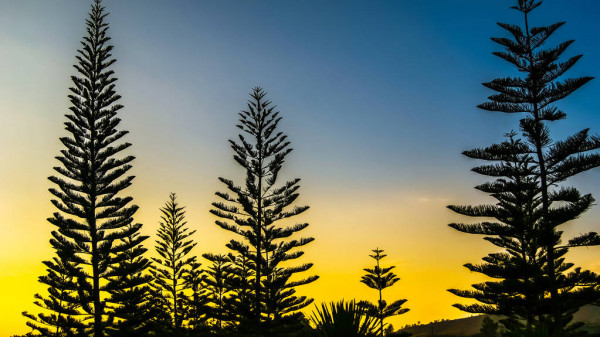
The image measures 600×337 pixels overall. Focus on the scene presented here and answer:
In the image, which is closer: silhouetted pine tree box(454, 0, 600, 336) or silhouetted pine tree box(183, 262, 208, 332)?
silhouetted pine tree box(454, 0, 600, 336)

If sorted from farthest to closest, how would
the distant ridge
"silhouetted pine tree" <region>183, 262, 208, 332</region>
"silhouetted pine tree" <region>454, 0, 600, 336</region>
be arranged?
the distant ridge
"silhouetted pine tree" <region>183, 262, 208, 332</region>
"silhouetted pine tree" <region>454, 0, 600, 336</region>

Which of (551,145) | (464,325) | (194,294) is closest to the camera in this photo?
(551,145)

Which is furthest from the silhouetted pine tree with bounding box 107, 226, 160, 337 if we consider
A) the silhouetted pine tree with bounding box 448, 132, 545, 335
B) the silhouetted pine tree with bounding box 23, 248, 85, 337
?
the silhouetted pine tree with bounding box 448, 132, 545, 335

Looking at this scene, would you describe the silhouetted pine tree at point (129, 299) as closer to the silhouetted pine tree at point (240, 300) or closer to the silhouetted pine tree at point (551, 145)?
the silhouetted pine tree at point (240, 300)

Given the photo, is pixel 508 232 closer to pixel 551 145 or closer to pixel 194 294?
pixel 551 145

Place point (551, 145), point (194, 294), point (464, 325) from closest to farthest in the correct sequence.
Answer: point (551, 145) < point (194, 294) < point (464, 325)

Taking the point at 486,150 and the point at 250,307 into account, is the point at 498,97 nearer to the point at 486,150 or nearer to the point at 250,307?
the point at 486,150

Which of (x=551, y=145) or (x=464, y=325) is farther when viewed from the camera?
(x=464, y=325)

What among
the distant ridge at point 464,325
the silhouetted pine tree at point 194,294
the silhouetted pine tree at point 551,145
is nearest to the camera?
the silhouetted pine tree at point 551,145

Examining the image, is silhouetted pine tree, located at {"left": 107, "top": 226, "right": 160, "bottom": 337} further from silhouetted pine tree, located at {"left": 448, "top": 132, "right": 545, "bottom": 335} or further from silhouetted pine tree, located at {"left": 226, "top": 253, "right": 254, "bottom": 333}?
silhouetted pine tree, located at {"left": 448, "top": 132, "right": 545, "bottom": 335}

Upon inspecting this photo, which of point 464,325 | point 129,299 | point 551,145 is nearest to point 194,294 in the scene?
point 129,299

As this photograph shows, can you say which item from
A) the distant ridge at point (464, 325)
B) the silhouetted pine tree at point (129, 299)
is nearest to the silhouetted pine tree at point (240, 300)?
the silhouetted pine tree at point (129, 299)

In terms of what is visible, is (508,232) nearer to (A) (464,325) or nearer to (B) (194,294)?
(B) (194,294)

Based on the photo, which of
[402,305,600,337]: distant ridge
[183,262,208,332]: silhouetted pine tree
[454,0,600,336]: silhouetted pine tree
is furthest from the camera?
[402,305,600,337]: distant ridge
